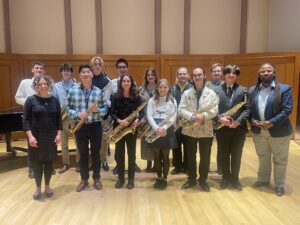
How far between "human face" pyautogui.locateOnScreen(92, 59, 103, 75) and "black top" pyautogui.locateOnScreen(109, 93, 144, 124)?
2.25 ft

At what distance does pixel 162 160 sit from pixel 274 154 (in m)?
1.36

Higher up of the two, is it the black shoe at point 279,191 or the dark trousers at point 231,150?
the dark trousers at point 231,150

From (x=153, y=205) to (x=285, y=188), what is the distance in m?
1.77

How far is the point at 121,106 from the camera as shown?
347 cm

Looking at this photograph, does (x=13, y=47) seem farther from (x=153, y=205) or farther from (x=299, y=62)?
(x=299, y=62)

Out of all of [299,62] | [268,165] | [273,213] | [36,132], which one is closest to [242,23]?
[299,62]

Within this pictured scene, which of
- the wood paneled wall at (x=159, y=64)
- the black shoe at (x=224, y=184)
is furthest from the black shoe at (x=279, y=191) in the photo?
the wood paneled wall at (x=159, y=64)

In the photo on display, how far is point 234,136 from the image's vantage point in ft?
11.3

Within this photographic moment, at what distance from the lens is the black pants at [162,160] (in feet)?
11.6

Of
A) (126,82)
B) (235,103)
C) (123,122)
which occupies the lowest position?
(123,122)

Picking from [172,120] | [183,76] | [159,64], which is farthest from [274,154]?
[159,64]

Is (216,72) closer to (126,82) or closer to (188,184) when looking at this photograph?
(126,82)

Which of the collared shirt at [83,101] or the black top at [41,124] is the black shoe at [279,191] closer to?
the collared shirt at [83,101]

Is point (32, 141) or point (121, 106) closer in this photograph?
point (32, 141)
